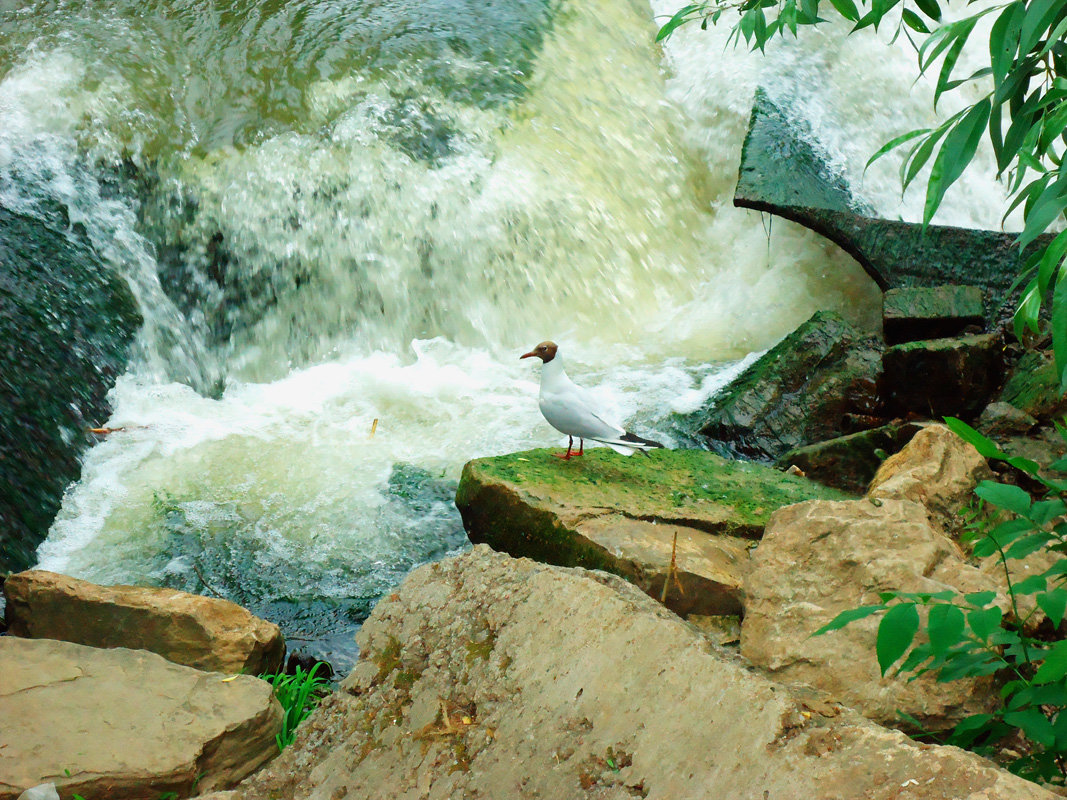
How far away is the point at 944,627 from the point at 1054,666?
0.74 feet

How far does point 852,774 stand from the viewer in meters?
1.65

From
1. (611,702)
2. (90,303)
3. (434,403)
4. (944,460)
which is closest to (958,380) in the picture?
(944,460)

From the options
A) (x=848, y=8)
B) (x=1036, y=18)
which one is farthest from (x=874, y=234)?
(x=1036, y=18)

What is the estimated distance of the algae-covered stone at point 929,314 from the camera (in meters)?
5.18

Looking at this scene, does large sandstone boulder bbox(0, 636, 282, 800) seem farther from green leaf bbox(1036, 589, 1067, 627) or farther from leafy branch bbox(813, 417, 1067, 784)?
green leaf bbox(1036, 589, 1067, 627)

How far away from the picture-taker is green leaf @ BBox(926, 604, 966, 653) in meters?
1.53

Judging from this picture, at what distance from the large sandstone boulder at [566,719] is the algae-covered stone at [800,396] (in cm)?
268

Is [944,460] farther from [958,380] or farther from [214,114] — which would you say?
[214,114]

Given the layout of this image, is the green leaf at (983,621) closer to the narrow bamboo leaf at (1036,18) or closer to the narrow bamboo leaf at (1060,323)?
the narrow bamboo leaf at (1060,323)

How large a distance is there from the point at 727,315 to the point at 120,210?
3885 millimetres

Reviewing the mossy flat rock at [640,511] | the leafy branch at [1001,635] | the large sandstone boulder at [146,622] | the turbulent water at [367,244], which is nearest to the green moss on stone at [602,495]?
the mossy flat rock at [640,511]

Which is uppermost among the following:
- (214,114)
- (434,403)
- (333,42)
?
(333,42)

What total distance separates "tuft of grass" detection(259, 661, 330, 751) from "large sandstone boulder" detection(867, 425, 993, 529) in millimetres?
1976

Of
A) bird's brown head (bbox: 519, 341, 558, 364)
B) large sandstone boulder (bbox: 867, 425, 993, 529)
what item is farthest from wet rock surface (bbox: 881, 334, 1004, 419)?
bird's brown head (bbox: 519, 341, 558, 364)
